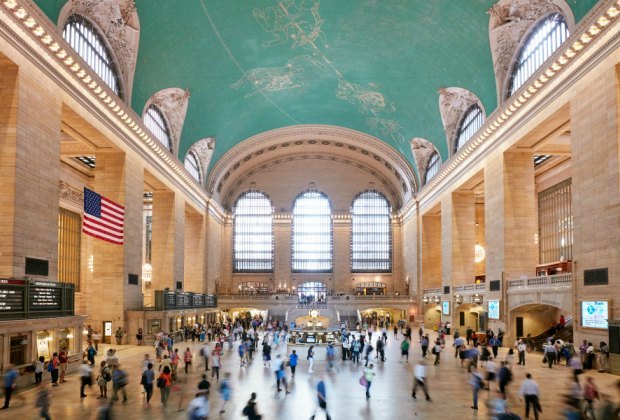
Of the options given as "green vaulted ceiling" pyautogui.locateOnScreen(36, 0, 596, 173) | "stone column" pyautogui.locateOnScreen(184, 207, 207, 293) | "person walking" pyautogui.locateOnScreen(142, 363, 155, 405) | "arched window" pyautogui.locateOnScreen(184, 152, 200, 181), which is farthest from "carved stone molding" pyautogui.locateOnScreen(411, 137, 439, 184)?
"person walking" pyautogui.locateOnScreen(142, 363, 155, 405)

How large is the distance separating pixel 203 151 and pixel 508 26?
81.4ft

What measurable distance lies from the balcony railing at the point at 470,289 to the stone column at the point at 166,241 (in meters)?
17.7

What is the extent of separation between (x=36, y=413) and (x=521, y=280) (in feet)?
68.2

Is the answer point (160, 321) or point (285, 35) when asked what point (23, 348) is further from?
point (285, 35)

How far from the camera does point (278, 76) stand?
118ft

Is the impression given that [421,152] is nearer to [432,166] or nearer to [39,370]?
[432,166]

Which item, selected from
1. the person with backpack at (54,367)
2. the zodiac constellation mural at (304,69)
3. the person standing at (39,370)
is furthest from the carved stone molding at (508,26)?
the person standing at (39,370)

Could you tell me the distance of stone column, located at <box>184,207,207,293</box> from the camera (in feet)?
153

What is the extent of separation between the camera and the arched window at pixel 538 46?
23.5 m

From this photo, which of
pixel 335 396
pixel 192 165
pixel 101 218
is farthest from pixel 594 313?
pixel 192 165

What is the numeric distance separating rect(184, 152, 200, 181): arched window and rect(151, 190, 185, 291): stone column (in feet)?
12.3

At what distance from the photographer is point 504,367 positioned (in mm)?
13828

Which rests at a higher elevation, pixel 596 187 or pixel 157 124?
pixel 157 124

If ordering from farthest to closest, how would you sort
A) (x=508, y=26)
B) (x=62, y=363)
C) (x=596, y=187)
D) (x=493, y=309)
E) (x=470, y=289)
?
(x=470, y=289)
(x=493, y=309)
(x=508, y=26)
(x=596, y=187)
(x=62, y=363)
